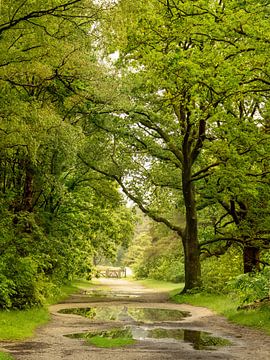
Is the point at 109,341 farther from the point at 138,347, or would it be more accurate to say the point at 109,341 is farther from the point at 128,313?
the point at 128,313

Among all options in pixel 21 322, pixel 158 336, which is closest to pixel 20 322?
pixel 21 322

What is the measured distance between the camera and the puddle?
1795cm

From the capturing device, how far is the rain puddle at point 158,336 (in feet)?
40.2

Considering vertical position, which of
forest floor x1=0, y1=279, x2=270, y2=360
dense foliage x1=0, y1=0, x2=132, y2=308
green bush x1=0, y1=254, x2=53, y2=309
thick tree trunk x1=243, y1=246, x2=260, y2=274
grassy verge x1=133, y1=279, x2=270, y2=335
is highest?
dense foliage x1=0, y1=0, x2=132, y2=308

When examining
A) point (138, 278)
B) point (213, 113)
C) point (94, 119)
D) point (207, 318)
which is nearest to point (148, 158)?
point (94, 119)

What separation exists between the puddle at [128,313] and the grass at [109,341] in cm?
462

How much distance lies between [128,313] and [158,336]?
680 cm

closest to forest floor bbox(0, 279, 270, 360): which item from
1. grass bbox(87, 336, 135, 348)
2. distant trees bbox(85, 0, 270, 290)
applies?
grass bbox(87, 336, 135, 348)

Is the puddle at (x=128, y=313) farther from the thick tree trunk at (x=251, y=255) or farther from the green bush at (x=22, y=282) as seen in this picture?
the thick tree trunk at (x=251, y=255)

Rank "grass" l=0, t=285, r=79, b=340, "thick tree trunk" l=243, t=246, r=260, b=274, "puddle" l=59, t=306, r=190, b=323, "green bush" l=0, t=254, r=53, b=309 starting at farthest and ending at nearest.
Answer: "thick tree trunk" l=243, t=246, r=260, b=274
"puddle" l=59, t=306, r=190, b=323
"green bush" l=0, t=254, r=53, b=309
"grass" l=0, t=285, r=79, b=340

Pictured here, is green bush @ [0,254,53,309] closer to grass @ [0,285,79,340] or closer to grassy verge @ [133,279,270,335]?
grass @ [0,285,79,340]

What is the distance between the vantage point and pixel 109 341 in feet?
40.3

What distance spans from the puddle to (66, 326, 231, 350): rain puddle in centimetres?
259

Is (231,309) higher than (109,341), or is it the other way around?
(231,309)
